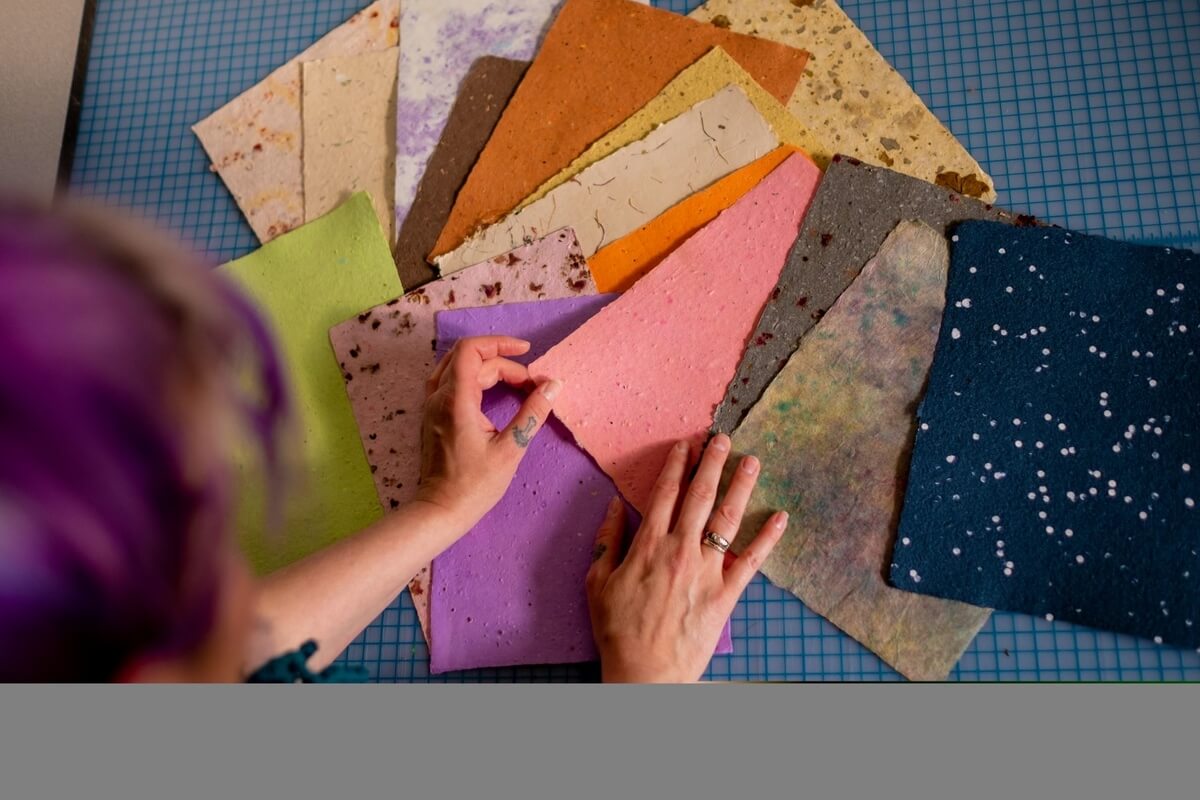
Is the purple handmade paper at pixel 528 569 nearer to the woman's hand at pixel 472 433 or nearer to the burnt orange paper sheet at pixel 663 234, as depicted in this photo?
the woman's hand at pixel 472 433

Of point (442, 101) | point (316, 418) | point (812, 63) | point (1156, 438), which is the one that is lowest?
point (1156, 438)

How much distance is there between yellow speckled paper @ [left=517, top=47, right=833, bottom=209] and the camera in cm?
140

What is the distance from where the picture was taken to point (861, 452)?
1.21 m

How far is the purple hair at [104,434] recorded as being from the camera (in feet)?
1.48

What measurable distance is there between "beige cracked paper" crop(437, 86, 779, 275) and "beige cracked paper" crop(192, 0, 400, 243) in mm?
330

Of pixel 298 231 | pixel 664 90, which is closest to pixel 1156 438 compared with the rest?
pixel 664 90

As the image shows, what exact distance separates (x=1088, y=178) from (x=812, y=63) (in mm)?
445

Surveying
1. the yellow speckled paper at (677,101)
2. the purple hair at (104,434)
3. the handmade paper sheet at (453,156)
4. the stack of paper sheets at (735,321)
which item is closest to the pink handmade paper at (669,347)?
the stack of paper sheets at (735,321)

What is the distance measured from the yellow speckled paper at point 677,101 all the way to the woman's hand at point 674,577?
50 cm

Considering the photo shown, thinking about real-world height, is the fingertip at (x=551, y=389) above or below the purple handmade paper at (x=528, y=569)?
above

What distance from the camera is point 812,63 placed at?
4.68ft

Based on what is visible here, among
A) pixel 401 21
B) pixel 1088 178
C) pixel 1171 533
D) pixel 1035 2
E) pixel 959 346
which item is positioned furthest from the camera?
pixel 401 21

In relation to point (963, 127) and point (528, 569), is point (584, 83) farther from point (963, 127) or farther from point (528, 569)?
point (528, 569)

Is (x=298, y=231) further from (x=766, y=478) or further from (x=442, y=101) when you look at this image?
(x=766, y=478)
